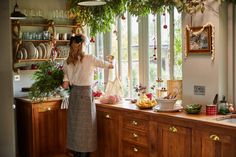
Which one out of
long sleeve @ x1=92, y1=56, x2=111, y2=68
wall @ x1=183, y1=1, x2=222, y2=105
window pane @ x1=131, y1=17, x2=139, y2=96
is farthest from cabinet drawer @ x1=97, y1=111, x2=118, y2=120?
wall @ x1=183, y1=1, x2=222, y2=105

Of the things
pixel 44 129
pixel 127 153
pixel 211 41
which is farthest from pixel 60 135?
pixel 211 41

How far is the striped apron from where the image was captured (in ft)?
14.5

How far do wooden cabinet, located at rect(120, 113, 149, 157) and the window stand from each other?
79cm

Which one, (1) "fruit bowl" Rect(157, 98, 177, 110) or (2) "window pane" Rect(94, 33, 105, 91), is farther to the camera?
(2) "window pane" Rect(94, 33, 105, 91)

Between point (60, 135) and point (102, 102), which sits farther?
point (60, 135)

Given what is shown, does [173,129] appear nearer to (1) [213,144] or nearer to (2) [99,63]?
(1) [213,144]

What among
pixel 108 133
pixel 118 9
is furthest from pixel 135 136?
pixel 118 9

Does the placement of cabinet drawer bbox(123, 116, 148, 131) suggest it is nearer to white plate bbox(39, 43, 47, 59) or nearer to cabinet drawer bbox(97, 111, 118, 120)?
cabinet drawer bbox(97, 111, 118, 120)

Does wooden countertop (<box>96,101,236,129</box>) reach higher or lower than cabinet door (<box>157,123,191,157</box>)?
higher

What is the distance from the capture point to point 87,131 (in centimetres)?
446

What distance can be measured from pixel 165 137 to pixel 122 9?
6.37 ft

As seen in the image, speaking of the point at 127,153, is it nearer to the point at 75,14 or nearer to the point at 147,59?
the point at 147,59

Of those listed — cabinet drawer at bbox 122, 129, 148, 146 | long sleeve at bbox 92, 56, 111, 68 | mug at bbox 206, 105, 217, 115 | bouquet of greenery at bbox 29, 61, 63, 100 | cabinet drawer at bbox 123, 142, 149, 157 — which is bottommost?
cabinet drawer at bbox 123, 142, 149, 157

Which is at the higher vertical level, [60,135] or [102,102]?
[102,102]
